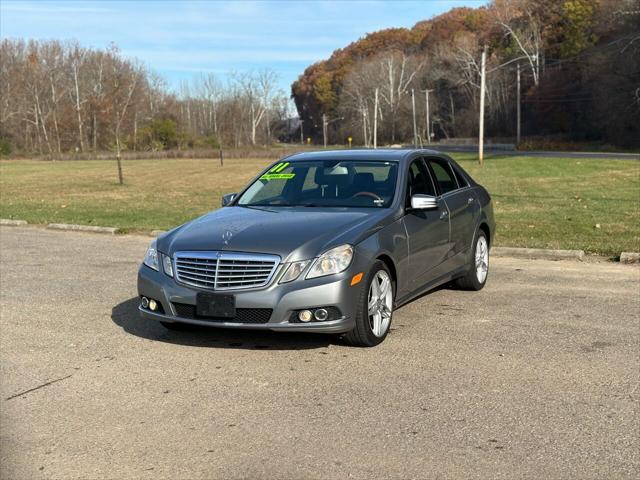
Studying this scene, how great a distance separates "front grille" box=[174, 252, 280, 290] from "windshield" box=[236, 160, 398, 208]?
1.28 m

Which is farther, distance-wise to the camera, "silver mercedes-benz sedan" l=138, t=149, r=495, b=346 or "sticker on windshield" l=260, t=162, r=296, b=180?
"sticker on windshield" l=260, t=162, r=296, b=180

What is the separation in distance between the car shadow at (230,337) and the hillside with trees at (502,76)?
5643 centimetres

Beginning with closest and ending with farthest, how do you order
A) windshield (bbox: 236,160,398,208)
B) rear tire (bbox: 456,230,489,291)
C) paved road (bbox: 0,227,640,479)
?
paved road (bbox: 0,227,640,479) → windshield (bbox: 236,160,398,208) → rear tire (bbox: 456,230,489,291)

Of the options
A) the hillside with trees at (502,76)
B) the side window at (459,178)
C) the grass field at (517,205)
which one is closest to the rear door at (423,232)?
the side window at (459,178)

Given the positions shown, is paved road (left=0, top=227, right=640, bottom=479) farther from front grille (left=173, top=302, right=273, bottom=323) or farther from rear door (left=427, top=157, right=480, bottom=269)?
rear door (left=427, top=157, right=480, bottom=269)

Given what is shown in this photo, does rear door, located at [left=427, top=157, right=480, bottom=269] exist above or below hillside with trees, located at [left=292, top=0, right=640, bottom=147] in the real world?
below

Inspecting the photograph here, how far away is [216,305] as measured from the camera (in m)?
5.23

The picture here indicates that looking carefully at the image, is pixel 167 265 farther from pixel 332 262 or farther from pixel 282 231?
pixel 332 262

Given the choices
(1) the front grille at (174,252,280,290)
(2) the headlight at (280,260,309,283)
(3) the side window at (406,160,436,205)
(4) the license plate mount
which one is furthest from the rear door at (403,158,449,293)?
(4) the license plate mount

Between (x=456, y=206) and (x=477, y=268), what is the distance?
34.4 inches

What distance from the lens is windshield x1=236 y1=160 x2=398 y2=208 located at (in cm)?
638

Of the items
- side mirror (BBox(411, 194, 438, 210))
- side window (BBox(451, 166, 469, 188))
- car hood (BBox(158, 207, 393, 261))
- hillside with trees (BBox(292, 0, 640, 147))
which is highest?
hillside with trees (BBox(292, 0, 640, 147))

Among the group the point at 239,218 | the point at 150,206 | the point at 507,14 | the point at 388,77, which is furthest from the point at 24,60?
the point at 239,218

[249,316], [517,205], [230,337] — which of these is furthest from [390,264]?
[517,205]
